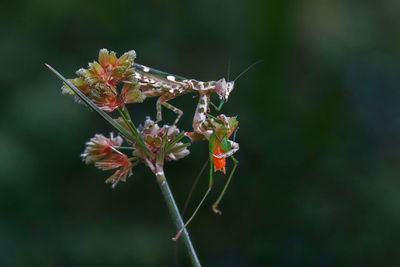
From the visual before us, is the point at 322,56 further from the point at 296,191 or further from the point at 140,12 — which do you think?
the point at 140,12

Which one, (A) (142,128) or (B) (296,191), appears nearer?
(A) (142,128)

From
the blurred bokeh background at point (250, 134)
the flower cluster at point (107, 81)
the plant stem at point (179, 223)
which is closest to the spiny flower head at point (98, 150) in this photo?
the flower cluster at point (107, 81)

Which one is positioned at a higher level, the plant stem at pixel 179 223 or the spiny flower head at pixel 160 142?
the spiny flower head at pixel 160 142

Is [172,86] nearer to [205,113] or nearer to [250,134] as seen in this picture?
[205,113]

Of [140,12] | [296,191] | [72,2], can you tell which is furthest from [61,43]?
[296,191]

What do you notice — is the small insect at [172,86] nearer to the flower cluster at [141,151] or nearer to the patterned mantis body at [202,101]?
the patterned mantis body at [202,101]
